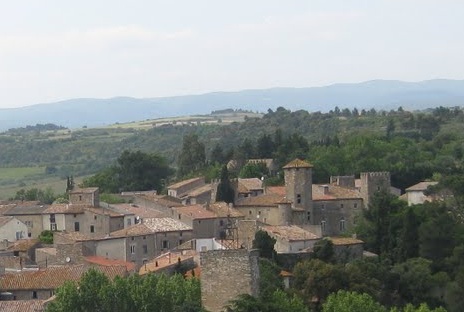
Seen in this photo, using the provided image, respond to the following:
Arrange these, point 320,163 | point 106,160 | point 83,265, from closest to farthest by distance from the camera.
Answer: point 83,265 → point 320,163 → point 106,160

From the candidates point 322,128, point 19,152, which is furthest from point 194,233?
point 19,152

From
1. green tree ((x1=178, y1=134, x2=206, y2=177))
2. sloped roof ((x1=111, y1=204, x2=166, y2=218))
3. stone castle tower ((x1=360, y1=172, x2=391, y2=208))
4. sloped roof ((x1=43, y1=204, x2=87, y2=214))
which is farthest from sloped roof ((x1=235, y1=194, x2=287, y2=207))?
green tree ((x1=178, y1=134, x2=206, y2=177))

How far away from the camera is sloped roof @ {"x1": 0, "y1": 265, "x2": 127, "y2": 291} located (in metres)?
41.8

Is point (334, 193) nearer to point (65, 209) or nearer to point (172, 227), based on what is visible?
point (172, 227)

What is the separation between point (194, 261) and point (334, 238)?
10674 millimetres

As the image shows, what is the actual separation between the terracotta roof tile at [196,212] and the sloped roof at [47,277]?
11.9m

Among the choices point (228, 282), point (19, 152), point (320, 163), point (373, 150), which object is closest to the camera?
point (228, 282)

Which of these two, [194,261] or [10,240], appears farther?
[10,240]

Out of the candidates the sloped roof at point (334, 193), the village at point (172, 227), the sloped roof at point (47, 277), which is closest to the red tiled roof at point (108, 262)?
the village at point (172, 227)

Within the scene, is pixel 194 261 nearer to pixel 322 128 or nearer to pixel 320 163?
pixel 320 163

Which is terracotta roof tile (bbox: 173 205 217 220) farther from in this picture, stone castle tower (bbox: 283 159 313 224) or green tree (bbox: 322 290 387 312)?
green tree (bbox: 322 290 387 312)

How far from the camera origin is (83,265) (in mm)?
45094

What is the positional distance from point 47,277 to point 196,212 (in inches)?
591

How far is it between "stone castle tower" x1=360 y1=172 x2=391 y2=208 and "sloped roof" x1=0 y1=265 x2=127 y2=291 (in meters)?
20.5
